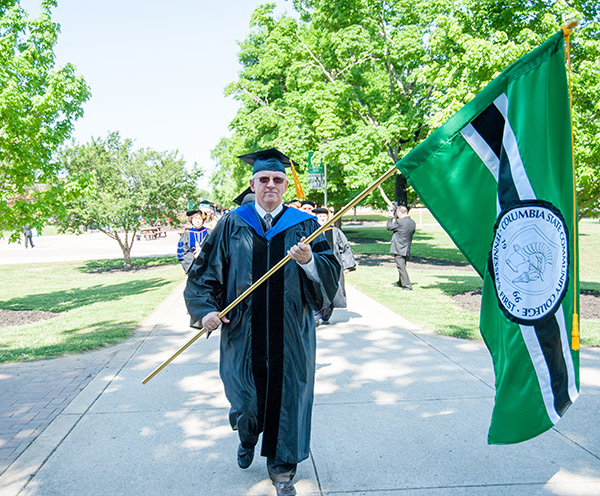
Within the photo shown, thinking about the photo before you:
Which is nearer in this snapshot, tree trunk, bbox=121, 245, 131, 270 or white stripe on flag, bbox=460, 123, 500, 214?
white stripe on flag, bbox=460, 123, 500, 214

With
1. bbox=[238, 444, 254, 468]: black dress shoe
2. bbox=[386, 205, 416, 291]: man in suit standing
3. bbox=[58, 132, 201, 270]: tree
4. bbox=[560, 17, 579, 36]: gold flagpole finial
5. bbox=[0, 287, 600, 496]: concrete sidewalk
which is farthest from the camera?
bbox=[58, 132, 201, 270]: tree

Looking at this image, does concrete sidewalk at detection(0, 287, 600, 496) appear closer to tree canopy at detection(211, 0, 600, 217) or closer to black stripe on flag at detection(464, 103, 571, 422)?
black stripe on flag at detection(464, 103, 571, 422)

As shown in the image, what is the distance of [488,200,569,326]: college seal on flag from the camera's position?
100 inches

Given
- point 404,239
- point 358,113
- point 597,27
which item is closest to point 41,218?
→ point 404,239

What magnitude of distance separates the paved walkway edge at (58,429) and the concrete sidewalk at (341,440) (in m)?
0.01

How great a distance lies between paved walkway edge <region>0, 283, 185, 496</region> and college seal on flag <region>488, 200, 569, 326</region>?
3006 mm

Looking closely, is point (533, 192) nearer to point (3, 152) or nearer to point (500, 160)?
point (500, 160)

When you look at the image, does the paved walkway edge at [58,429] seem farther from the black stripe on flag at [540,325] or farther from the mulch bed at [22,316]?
the mulch bed at [22,316]

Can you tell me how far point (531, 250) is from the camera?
8.39 feet

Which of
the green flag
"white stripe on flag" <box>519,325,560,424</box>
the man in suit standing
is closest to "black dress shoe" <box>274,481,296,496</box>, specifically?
the green flag

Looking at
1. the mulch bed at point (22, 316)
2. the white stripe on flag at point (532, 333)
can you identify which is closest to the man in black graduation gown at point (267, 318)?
the white stripe on flag at point (532, 333)

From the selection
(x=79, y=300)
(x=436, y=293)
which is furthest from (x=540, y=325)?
(x=79, y=300)

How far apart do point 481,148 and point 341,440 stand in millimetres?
2235

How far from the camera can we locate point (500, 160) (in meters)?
2.69
